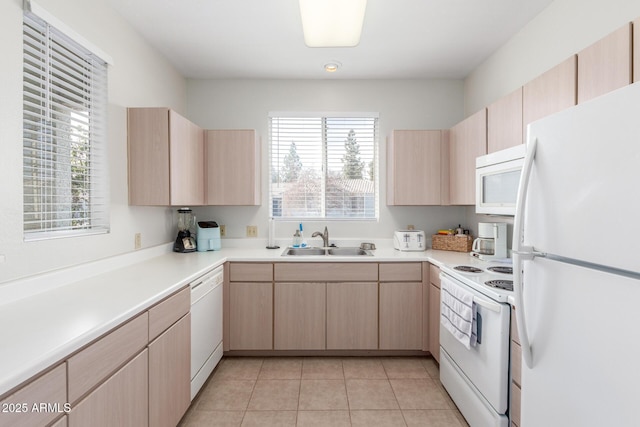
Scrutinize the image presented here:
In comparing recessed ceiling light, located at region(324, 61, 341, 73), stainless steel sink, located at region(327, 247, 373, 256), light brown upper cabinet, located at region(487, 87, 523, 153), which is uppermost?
recessed ceiling light, located at region(324, 61, 341, 73)

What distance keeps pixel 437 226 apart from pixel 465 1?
1.95m

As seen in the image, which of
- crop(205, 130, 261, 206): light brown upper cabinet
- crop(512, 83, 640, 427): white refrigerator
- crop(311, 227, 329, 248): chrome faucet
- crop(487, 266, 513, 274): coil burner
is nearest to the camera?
crop(512, 83, 640, 427): white refrigerator

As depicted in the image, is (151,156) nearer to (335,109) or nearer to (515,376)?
(335,109)

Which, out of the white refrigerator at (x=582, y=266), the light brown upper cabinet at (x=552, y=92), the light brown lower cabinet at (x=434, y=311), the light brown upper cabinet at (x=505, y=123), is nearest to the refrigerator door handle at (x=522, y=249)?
the white refrigerator at (x=582, y=266)

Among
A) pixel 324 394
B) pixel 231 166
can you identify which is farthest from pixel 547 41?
pixel 324 394

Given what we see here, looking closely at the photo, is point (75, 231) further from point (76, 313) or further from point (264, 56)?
point (264, 56)

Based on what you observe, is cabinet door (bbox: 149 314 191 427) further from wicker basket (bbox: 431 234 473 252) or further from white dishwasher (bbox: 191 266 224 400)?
wicker basket (bbox: 431 234 473 252)

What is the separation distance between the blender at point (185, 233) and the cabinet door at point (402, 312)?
1.69 m

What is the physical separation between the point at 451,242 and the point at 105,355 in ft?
8.76

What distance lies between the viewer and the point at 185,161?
2.53 metres

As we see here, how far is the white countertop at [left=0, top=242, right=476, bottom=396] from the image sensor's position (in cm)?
90

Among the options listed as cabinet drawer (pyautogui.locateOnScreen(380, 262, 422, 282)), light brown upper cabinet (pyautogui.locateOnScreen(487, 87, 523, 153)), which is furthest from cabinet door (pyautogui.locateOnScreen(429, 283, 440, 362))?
light brown upper cabinet (pyautogui.locateOnScreen(487, 87, 523, 153))

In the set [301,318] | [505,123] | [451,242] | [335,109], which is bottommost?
[301,318]

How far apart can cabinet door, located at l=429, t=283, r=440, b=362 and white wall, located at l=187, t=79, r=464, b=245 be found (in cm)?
87
